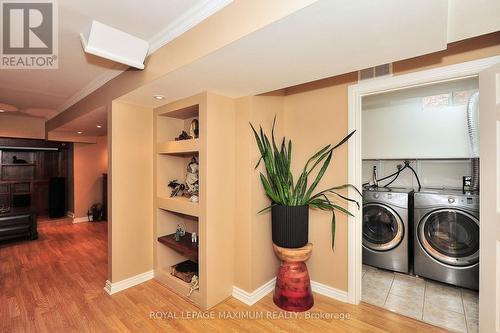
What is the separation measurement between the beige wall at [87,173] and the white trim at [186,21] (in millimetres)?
4669

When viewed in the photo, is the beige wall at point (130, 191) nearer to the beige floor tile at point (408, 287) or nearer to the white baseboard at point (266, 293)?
the white baseboard at point (266, 293)

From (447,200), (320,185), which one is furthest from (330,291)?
(447,200)

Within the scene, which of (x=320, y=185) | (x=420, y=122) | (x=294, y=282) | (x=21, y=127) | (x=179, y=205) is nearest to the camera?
(x=294, y=282)

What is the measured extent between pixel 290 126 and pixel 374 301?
6.06 ft

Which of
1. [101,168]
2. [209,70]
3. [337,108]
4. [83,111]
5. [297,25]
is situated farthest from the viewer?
[101,168]

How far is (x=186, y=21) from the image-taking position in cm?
152

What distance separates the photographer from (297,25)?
1089 millimetres

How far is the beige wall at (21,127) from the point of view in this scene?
4422 mm

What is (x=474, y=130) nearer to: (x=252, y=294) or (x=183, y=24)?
(x=252, y=294)

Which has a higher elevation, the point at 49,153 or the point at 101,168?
the point at 49,153

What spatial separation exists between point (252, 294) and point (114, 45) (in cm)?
231

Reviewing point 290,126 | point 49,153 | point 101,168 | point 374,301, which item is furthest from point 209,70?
point 49,153

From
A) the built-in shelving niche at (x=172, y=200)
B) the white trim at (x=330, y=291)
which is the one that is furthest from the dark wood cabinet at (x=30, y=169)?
the white trim at (x=330, y=291)

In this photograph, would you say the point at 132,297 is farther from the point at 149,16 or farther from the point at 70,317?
the point at 149,16
